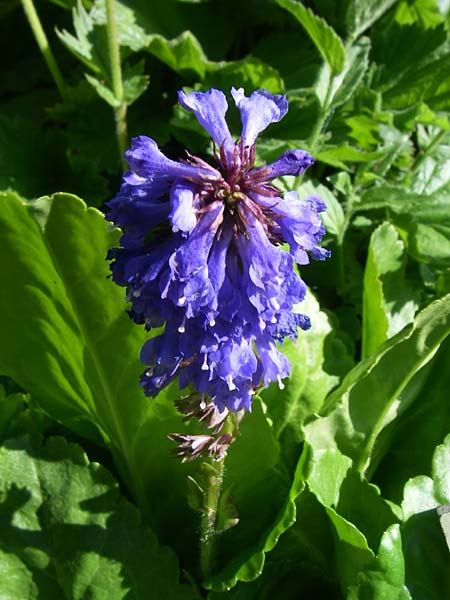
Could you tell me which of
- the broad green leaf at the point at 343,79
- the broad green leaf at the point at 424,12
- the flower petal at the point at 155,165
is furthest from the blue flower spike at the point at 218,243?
the broad green leaf at the point at 424,12

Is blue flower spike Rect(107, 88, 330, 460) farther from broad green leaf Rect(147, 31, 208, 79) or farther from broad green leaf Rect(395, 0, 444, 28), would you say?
broad green leaf Rect(395, 0, 444, 28)

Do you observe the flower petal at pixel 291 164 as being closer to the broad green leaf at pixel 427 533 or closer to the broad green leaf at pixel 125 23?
the broad green leaf at pixel 427 533

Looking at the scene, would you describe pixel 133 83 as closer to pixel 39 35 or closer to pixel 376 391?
pixel 39 35

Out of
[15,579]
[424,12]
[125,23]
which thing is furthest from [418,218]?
[15,579]

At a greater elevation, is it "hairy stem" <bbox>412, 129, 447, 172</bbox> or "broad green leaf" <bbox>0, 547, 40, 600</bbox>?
"hairy stem" <bbox>412, 129, 447, 172</bbox>

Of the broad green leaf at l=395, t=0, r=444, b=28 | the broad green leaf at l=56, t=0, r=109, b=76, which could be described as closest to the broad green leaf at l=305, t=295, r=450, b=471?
the broad green leaf at l=56, t=0, r=109, b=76
